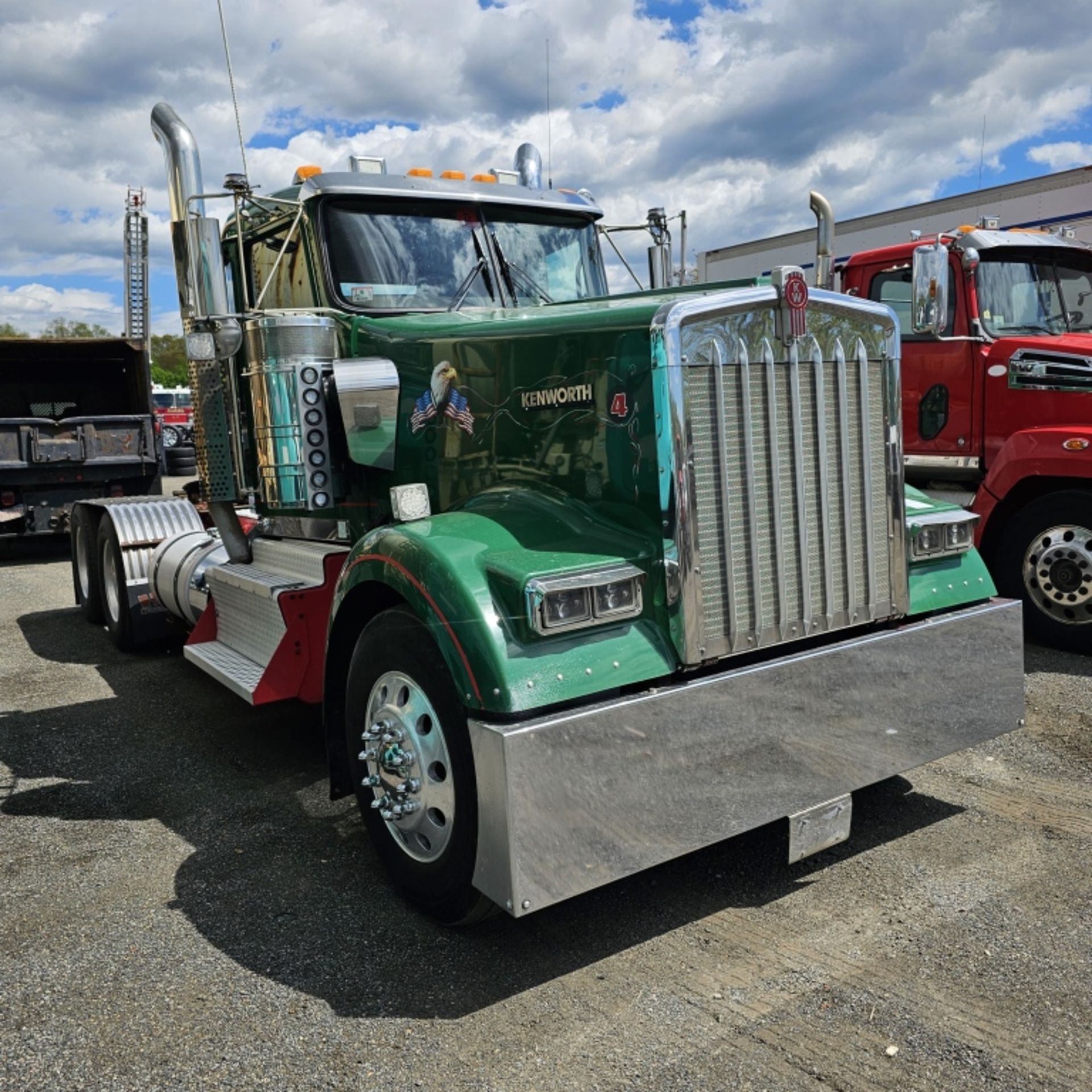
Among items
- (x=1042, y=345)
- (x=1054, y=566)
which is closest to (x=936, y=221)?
(x=1042, y=345)

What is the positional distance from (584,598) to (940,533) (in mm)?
1723

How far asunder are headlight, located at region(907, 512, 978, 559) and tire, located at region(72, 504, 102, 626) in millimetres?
6350

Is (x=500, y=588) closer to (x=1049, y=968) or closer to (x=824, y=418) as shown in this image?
(x=824, y=418)

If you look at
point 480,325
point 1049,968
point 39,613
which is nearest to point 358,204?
point 480,325

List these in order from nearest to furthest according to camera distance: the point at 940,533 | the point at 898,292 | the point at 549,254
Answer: the point at 940,533 → the point at 549,254 → the point at 898,292

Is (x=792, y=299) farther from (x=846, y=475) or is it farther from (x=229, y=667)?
(x=229, y=667)

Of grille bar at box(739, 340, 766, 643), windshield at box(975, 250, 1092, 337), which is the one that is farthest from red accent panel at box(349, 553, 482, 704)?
windshield at box(975, 250, 1092, 337)

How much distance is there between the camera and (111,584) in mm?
7746

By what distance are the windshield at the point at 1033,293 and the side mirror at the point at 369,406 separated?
447 centimetres

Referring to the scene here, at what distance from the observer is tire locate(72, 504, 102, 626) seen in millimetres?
8109

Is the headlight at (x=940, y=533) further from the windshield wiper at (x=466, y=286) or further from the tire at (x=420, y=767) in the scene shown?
the windshield wiper at (x=466, y=286)

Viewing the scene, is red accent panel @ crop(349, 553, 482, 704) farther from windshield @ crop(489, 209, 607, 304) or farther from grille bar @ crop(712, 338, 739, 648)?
windshield @ crop(489, 209, 607, 304)

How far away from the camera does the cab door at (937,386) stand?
22.7 ft

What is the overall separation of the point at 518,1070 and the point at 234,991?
3.07 ft
